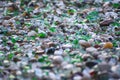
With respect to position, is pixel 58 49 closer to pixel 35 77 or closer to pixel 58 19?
pixel 35 77

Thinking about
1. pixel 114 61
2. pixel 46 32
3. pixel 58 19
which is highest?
pixel 58 19

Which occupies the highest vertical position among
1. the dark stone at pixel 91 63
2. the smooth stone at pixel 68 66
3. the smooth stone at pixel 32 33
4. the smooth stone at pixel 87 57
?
the smooth stone at pixel 32 33

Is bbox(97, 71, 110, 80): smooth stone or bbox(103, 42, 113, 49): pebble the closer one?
bbox(97, 71, 110, 80): smooth stone

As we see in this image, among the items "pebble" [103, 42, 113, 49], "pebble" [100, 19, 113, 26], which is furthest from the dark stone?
"pebble" [100, 19, 113, 26]

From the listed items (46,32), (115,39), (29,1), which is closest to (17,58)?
(46,32)

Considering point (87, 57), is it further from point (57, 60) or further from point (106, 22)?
point (106, 22)

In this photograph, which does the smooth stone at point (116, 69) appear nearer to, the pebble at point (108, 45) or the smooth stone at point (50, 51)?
the pebble at point (108, 45)

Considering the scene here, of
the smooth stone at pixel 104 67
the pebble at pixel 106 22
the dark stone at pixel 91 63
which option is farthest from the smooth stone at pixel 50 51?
the pebble at pixel 106 22

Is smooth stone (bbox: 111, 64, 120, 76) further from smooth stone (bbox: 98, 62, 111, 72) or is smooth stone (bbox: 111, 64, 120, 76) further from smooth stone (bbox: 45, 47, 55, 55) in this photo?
smooth stone (bbox: 45, 47, 55, 55)

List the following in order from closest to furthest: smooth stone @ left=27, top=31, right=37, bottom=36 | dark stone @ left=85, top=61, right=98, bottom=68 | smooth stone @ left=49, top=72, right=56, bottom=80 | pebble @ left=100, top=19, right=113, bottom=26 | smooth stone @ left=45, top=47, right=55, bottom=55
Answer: smooth stone @ left=49, top=72, right=56, bottom=80 < dark stone @ left=85, top=61, right=98, bottom=68 < smooth stone @ left=45, top=47, right=55, bottom=55 < smooth stone @ left=27, top=31, right=37, bottom=36 < pebble @ left=100, top=19, right=113, bottom=26

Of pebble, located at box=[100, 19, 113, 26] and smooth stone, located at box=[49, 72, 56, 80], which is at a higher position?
pebble, located at box=[100, 19, 113, 26]

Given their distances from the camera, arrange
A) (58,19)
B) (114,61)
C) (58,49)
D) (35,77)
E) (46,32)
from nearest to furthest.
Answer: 1. (35,77)
2. (114,61)
3. (58,49)
4. (46,32)
5. (58,19)
